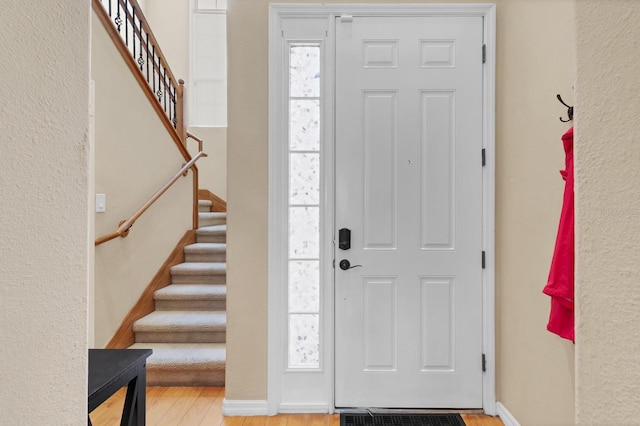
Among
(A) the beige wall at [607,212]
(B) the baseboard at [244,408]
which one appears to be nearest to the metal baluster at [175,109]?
(B) the baseboard at [244,408]

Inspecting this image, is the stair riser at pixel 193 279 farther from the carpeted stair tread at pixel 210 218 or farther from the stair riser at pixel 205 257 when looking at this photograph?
the carpeted stair tread at pixel 210 218

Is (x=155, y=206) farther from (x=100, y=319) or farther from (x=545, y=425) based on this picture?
(x=545, y=425)

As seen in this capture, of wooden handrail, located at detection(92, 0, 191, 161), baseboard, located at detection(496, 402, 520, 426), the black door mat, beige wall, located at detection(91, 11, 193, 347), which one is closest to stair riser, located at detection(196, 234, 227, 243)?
beige wall, located at detection(91, 11, 193, 347)

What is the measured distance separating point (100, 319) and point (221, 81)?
3.92 meters

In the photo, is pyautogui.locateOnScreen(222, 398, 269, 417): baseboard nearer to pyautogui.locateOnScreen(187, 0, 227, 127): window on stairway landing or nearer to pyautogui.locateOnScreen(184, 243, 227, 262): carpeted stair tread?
pyautogui.locateOnScreen(184, 243, 227, 262): carpeted stair tread

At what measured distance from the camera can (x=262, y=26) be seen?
8.16 ft

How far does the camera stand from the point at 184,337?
327 centimetres

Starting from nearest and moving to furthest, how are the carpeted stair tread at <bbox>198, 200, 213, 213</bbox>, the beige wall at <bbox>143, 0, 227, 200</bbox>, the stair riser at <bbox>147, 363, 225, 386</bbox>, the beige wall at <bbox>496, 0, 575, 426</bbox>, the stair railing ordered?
the beige wall at <bbox>496, 0, 575, 426</bbox> → the stair riser at <bbox>147, 363, 225, 386</bbox> → the stair railing → the carpeted stair tread at <bbox>198, 200, 213, 213</bbox> → the beige wall at <bbox>143, 0, 227, 200</bbox>

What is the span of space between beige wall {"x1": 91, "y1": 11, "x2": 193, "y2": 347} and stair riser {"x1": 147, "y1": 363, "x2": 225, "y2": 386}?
51 cm

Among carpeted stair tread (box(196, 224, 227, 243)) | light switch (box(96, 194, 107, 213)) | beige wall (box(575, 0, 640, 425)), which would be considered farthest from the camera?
carpeted stair tread (box(196, 224, 227, 243))

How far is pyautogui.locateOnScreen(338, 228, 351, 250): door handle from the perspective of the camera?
250 cm

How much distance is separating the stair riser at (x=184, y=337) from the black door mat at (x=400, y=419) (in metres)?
1.26

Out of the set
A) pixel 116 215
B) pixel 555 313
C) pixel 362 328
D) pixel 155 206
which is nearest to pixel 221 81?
pixel 155 206

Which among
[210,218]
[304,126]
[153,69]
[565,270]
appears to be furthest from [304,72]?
[210,218]
